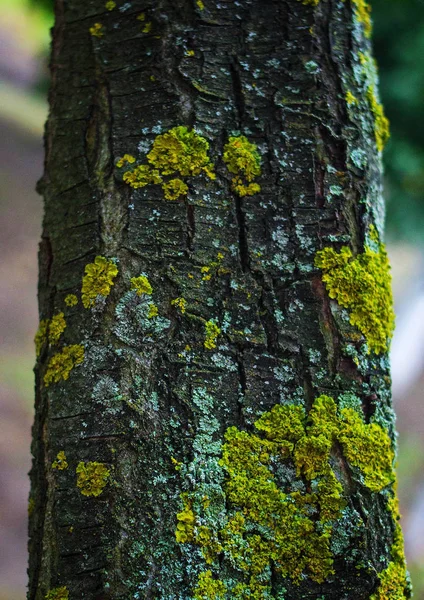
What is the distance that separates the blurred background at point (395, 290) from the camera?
4.98 metres

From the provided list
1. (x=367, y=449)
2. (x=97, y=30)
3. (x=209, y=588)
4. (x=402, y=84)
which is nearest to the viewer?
(x=209, y=588)

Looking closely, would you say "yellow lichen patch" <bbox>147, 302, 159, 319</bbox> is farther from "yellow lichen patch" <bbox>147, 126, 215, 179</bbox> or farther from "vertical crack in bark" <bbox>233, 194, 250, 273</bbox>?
"yellow lichen patch" <bbox>147, 126, 215, 179</bbox>

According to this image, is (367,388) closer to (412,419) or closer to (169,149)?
(169,149)

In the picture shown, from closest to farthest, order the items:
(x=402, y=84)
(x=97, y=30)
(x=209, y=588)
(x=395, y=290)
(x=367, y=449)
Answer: (x=209, y=588) → (x=367, y=449) → (x=97, y=30) → (x=402, y=84) → (x=395, y=290)

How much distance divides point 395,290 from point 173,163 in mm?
9466

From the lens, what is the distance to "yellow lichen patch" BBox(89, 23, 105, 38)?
1.46m

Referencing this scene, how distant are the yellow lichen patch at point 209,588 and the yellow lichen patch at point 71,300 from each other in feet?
2.06

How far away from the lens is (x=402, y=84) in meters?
5.43

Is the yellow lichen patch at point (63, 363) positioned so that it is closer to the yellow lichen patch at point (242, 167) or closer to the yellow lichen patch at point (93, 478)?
the yellow lichen patch at point (93, 478)

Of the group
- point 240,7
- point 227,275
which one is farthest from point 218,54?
point 227,275

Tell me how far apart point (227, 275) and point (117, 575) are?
64 centimetres

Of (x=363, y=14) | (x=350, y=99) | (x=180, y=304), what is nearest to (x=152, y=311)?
(x=180, y=304)

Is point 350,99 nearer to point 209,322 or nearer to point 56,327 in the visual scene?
point 209,322

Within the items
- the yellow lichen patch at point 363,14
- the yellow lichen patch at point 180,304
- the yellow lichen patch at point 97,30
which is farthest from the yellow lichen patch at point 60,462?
the yellow lichen patch at point 363,14
